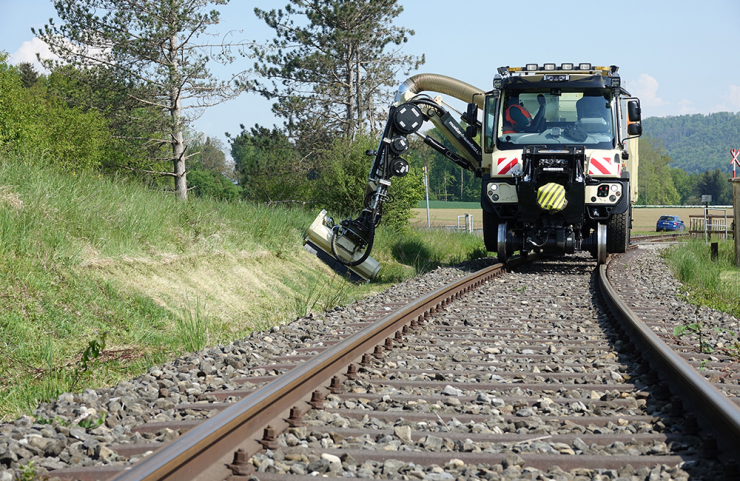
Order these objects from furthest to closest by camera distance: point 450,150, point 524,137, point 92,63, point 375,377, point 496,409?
point 92,63 → point 450,150 → point 524,137 → point 375,377 → point 496,409

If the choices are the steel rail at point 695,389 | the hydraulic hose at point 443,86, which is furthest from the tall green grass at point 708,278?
the hydraulic hose at point 443,86

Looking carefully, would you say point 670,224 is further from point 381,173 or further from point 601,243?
point 381,173

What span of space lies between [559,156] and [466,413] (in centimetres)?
892

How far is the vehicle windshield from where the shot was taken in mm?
12273

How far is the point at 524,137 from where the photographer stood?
1254 cm

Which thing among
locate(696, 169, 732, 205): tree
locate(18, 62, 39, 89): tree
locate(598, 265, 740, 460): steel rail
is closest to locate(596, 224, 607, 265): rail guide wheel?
locate(598, 265, 740, 460): steel rail

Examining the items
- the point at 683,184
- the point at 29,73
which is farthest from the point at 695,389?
the point at 683,184

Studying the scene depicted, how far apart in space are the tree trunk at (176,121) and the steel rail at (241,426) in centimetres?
1861

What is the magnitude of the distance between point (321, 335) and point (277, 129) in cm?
2633

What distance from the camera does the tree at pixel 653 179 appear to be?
5586 inches

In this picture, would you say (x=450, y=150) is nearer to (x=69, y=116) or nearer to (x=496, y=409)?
(x=496, y=409)

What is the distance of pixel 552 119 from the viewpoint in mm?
12570

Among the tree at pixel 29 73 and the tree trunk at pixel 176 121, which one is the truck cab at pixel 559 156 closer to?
the tree trunk at pixel 176 121

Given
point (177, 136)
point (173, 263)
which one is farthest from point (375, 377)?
point (177, 136)
